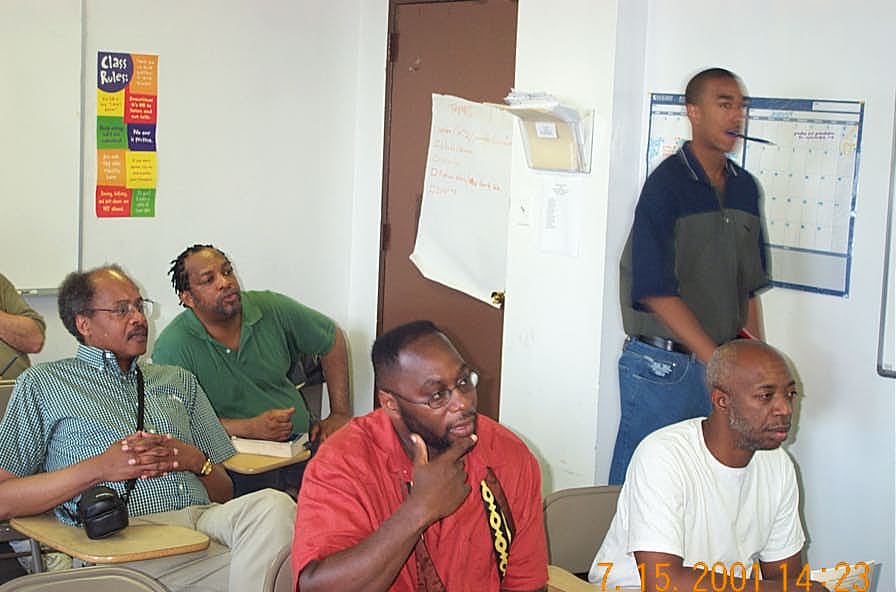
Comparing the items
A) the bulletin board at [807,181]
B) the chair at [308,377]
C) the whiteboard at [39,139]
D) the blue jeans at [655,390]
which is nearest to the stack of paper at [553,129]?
the bulletin board at [807,181]

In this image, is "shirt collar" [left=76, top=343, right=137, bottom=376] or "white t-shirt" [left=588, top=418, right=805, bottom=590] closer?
"white t-shirt" [left=588, top=418, right=805, bottom=590]

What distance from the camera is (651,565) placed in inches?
97.1

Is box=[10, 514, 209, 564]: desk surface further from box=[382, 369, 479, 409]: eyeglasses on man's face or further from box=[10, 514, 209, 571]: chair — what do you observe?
box=[382, 369, 479, 409]: eyeglasses on man's face

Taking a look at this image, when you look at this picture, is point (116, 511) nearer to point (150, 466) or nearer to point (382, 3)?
point (150, 466)

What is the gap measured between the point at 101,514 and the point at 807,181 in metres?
2.40

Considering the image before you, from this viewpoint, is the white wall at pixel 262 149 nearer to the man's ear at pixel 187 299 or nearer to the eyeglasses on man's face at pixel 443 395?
the man's ear at pixel 187 299

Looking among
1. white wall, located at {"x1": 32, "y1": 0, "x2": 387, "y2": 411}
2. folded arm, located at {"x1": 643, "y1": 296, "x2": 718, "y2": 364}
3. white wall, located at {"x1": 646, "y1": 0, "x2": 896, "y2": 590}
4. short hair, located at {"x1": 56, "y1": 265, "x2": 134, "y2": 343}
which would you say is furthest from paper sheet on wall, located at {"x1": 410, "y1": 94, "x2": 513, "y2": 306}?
short hair, located at {"x1": 56, "y1": 265, "x2": 134, "y2": 343}

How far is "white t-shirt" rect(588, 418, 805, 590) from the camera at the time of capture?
2520 mm

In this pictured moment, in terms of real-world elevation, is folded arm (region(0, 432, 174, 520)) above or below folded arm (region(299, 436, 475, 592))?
below

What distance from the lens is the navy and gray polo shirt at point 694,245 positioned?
345cm

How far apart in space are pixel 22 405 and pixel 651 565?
5.60ft

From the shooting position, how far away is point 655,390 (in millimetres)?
3582

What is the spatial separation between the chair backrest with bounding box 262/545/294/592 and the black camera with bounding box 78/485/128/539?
663 millimetres

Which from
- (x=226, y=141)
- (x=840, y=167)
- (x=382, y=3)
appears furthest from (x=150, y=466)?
(x=382, y=3)
